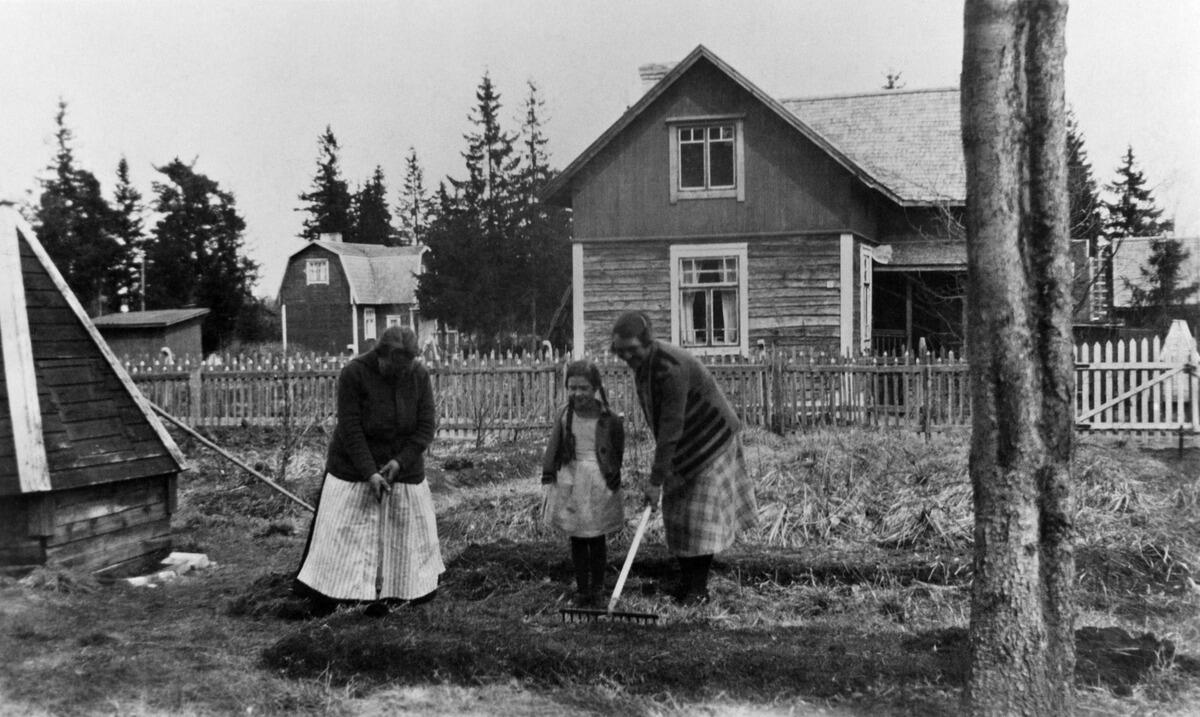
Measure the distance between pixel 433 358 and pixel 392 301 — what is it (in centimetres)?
3511

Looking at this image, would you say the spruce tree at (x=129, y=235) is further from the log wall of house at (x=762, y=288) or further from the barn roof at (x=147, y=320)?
the log wall of house at (x=762, y=288)

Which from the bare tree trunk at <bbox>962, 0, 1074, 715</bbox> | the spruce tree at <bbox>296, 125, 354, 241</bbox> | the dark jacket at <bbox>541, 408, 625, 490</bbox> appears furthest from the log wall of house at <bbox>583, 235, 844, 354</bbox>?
the spruce tree at <bbox>296, 125, 354, 241</bbox>

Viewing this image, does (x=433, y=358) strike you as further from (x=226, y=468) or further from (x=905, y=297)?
(x=905, y=297)

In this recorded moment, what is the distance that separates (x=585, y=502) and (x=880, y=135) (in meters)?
16.9

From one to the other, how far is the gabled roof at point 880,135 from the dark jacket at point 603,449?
12357 mm

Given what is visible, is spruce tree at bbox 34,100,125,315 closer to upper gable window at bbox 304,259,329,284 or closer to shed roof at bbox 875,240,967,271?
upper gable window at bbox 304,259,329,284

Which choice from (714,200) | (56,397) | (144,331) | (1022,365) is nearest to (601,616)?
(1022,365)

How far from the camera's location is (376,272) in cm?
5003

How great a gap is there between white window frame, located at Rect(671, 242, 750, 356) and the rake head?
1249 cm

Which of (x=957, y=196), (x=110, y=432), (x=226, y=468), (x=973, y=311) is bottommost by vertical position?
(x=226, y=468)

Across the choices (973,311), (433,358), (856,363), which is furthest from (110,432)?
(856,363)

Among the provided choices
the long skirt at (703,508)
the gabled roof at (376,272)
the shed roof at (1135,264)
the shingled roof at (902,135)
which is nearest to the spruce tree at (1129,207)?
the shed roof at (1135,264)

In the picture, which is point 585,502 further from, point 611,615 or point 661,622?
point 661,622

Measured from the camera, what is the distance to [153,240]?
44.7 metres
